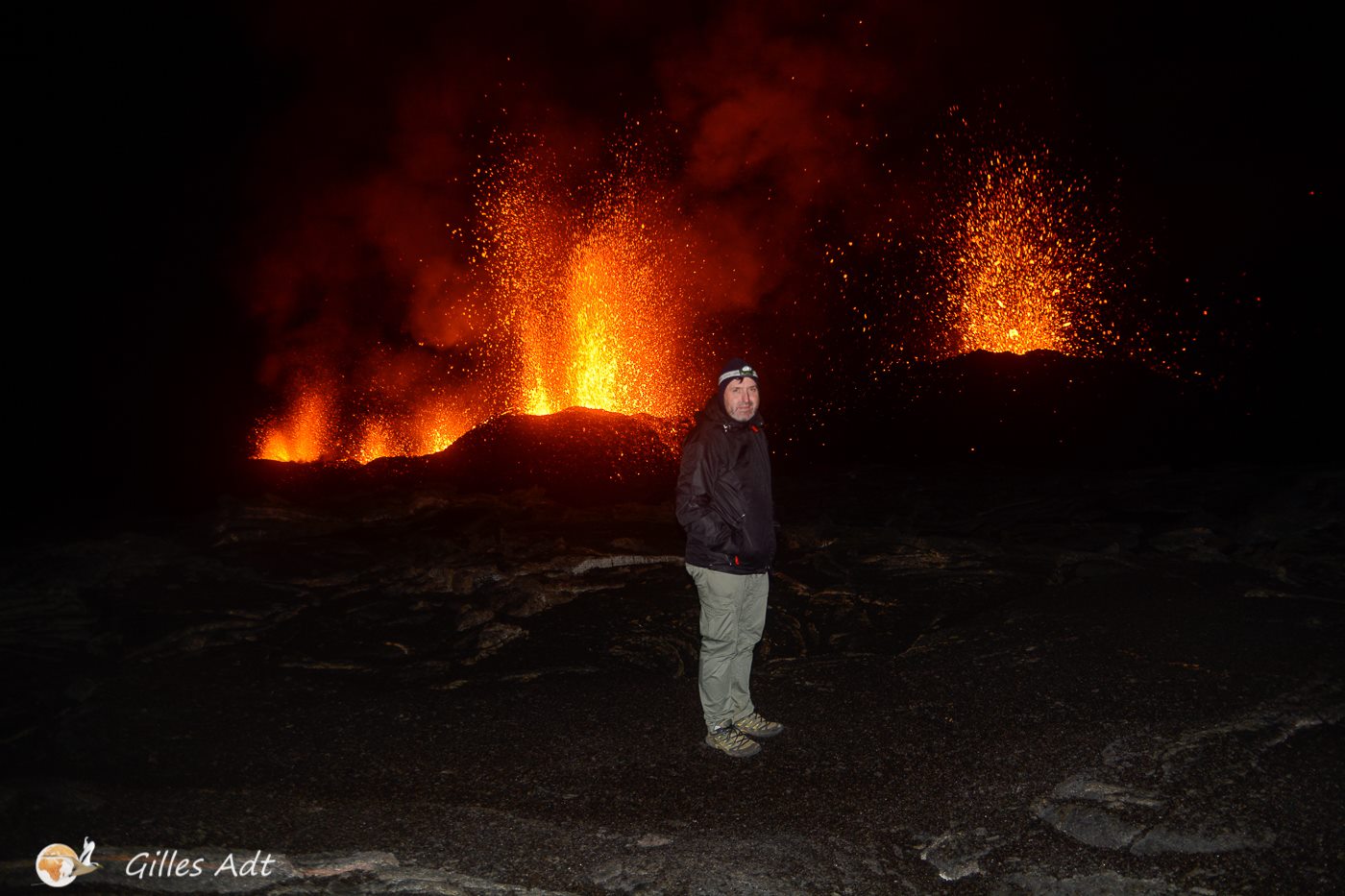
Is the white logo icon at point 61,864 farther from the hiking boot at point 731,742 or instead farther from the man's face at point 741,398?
the man's face at point 741,398

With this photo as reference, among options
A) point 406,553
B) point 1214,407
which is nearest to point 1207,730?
point 406,553

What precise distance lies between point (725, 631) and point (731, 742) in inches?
25.6

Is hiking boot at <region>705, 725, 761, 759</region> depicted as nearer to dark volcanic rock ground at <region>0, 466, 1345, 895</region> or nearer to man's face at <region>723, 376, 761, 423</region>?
dark volcanic rock ground at <region>0, 466, 1345, 895</region>

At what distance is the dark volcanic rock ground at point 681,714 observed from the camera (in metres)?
4.28

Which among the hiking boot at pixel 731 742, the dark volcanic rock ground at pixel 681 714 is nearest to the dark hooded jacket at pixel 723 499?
the hiking boot at pixel 731 742

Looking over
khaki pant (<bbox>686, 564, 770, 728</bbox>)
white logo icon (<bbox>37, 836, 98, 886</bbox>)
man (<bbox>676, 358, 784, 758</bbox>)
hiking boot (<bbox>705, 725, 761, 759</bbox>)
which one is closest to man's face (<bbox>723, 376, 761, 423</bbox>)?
man (<bbox>676, 358, 784, 758</bbox>)

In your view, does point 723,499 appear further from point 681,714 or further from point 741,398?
point 681,714

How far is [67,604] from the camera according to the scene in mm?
9742

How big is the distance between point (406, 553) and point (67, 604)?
144 inches

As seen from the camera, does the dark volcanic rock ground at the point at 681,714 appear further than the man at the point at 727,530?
No

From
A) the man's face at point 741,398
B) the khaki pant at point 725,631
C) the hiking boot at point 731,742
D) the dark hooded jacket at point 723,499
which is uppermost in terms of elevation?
the man's face at point 741,398

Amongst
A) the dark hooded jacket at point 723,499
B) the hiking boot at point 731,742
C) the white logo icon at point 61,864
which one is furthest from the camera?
the hiking boot at point 731,742

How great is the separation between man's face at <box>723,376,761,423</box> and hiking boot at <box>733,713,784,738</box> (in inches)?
72.4

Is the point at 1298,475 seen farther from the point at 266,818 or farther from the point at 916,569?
the point at 266,818
